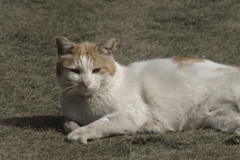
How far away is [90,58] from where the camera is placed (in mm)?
3189

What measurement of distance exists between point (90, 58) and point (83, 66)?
12cm

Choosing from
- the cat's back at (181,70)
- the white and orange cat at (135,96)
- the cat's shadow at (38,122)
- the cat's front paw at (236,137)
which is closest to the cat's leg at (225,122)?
the white and orange cat at (135,96)

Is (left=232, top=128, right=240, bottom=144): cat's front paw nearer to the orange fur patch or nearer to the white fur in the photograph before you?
the white fur

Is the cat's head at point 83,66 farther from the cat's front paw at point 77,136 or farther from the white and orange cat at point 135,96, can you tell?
the cat's front paw at point 77,136

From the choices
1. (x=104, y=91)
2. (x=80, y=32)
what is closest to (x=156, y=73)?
(x=104, y=91)

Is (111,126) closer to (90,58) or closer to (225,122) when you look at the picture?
(90,58)

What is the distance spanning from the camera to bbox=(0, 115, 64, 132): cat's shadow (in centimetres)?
347

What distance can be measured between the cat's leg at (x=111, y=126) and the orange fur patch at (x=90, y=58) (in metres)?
0.44

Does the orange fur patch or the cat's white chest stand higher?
the orange fur patch

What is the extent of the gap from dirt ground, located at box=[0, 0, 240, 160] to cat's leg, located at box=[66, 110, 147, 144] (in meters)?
0.07

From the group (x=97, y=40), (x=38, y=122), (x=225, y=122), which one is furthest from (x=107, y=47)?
(x=97, y=40)

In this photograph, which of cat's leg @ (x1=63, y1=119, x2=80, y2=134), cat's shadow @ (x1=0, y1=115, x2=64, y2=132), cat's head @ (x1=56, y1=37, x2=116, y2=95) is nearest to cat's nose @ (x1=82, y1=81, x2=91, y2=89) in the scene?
cat's head @ (x1=56, y1=37, x2=116, y2=95)

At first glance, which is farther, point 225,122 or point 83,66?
point 225,122

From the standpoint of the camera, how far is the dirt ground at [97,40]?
2910mm
